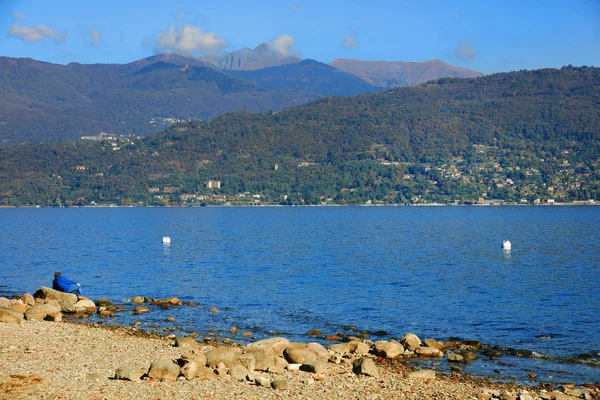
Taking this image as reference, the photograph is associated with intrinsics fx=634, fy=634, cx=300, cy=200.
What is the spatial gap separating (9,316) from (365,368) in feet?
47.0

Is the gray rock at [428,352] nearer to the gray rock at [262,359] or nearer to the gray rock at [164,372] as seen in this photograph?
the gray rock at [262,359]

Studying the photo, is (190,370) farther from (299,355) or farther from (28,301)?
(28,301)

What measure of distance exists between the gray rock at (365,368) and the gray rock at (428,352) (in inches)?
144

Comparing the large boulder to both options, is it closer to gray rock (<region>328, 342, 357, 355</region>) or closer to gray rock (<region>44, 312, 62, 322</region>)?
gray rock (<region>44, 312, 62, 322</region>)

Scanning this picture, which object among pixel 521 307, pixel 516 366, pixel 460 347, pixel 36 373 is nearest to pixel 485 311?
pixel 521 307

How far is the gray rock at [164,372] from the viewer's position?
15812 millimetres

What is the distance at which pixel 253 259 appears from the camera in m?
52.5

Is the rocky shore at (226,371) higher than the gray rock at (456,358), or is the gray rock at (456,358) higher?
the rocky shore at (226,371)

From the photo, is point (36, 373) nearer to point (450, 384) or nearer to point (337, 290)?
point (450, 384)

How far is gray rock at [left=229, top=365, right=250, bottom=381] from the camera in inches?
645

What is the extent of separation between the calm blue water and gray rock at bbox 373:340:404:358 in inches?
90.7

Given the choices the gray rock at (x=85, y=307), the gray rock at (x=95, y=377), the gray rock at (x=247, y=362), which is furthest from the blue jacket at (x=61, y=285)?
the gray rock at (x=247, y=362)

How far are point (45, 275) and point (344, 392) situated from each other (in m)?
33.7

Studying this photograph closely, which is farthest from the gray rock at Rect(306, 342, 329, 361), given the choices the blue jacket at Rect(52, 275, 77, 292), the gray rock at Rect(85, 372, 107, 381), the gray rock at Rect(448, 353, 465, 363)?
the blue jacket at Rect(52, 275, 77, 292)
